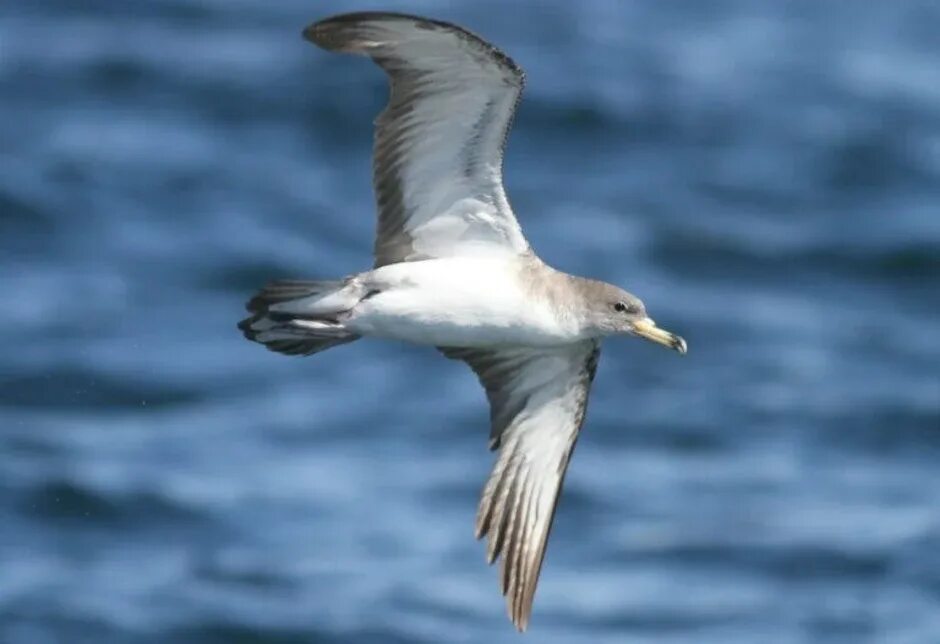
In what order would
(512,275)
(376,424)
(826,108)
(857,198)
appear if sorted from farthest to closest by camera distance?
(826,108) < (857,198) < (376,424) < (512,275)

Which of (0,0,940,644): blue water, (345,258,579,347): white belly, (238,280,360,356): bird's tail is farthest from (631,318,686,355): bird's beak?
(0,0,940,644): blue water

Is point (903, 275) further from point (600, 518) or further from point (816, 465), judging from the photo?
point (600, 518)

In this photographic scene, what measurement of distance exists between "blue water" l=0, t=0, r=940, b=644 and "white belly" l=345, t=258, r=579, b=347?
26.4 feet

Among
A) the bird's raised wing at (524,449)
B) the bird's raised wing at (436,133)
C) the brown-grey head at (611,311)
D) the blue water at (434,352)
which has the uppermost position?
the blue water at (434,352)

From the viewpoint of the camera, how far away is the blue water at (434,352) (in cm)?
1934

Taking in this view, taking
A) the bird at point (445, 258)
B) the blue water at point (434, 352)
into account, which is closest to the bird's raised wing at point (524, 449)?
the bird at point (445, 258)

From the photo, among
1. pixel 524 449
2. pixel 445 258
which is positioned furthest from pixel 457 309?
pixel 524 449

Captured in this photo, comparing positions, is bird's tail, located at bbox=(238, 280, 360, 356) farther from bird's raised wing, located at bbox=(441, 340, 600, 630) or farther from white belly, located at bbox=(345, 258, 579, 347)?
bird's raised wing, located at bbox=(441, 340, 600, 630)

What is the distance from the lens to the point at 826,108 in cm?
3039

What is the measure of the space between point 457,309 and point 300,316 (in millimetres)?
752

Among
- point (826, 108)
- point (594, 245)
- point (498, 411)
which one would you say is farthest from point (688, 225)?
point (498, 411)

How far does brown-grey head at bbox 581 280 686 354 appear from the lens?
1015cm

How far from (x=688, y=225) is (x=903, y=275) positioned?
8.52ft

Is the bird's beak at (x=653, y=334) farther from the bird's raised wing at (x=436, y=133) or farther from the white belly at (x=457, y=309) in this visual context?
the bird's raised wing at (x=436, y=133)
